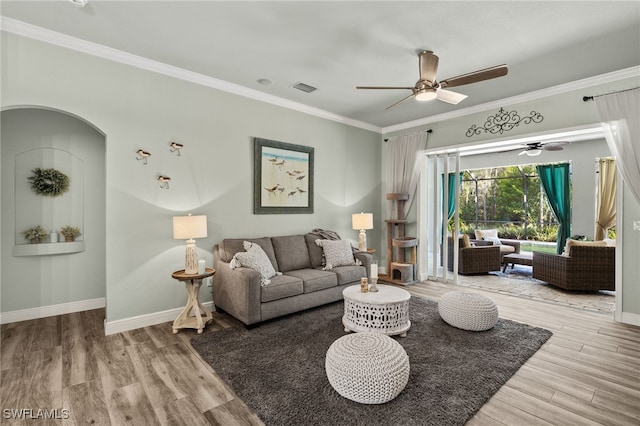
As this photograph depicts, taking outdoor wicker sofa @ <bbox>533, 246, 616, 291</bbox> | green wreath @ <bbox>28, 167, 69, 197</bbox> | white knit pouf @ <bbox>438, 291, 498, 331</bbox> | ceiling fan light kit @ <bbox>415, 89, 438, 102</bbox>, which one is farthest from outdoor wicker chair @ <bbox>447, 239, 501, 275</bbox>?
green wreath @ <bbox>28, 167, 69, 197</bbox>

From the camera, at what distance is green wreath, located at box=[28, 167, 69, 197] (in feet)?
11.6

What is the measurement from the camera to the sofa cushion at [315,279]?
373 centimetres

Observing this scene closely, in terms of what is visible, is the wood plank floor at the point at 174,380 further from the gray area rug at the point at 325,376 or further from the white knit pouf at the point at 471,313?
the white knit pouf at the point at 471,313

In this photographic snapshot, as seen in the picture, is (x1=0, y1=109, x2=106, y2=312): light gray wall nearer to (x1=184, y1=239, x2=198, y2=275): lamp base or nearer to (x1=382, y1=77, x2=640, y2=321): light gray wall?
(x1=184, y1=239, x2=198, y2=275): lamp base

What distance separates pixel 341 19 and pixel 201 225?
2454 millimetres

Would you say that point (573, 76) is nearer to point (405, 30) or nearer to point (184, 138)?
point (405, 30)

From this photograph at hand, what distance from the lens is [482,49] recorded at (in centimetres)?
314

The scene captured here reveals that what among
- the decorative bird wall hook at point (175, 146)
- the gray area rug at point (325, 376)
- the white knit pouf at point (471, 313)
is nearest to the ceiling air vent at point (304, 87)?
the decorative bird wall hook at point (175, 146)

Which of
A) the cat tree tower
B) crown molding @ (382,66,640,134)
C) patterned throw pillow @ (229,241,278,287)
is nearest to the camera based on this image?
patterned throw pillow @ (229,241,278,287)

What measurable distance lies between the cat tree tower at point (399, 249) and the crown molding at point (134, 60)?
237 cm

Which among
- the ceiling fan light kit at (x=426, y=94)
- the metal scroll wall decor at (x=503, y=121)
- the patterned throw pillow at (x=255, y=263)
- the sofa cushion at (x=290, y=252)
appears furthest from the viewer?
the metal scroll wall decor at (x=503, y=121)

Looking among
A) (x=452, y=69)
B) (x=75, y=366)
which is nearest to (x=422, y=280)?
(x=452, y=69)

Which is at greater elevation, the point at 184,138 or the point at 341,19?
the point at 341,19

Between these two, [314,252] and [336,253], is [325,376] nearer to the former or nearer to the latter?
[336,253]
